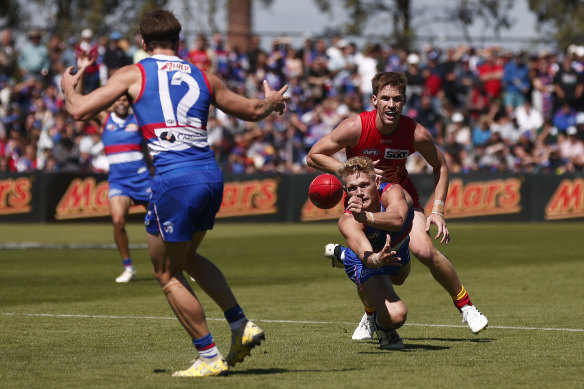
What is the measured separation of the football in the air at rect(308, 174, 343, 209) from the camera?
28.5ft

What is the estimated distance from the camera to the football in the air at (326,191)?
342 inches

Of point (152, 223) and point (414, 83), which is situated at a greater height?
point (152, 223)

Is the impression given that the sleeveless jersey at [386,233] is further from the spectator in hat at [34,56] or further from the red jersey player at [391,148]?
the spectator in hat at [34,56]

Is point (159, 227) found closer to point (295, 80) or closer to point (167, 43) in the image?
point (167, 43)

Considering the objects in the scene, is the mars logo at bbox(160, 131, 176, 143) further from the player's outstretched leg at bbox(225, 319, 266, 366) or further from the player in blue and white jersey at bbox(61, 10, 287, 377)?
the player's outstretched leg at bbox(225, 319, 266, 366)

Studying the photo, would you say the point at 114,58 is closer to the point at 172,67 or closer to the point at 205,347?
the point at 172,67

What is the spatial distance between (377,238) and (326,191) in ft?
1.98

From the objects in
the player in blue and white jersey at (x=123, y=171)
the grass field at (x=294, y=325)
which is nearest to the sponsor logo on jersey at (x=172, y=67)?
the grass field at (x=294, y=325)

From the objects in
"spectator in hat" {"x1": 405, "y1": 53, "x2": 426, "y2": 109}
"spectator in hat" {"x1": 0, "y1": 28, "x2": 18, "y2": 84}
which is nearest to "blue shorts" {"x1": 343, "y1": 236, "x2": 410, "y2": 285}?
"spectator in hat" {"x1": 405, "y1": 53, "x2": 426, "y2": 109}

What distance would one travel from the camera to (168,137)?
706 centimetres

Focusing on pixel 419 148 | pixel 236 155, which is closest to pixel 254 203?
pixel 236 155

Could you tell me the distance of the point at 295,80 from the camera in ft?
103

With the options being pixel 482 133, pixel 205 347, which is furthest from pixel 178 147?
pixel 482 133

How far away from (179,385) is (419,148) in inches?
132
